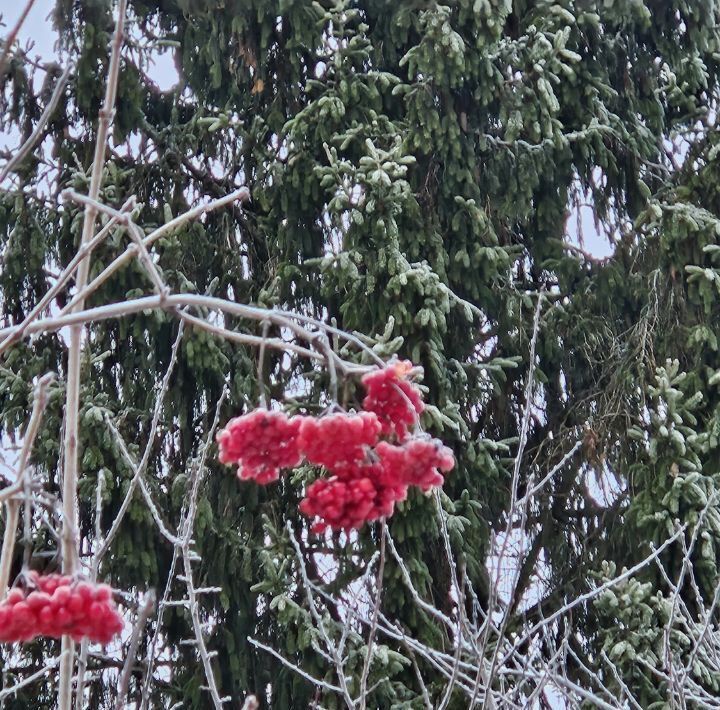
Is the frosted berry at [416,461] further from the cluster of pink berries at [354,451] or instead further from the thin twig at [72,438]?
the thin twig at [72,438]

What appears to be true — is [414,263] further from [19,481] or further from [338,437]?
[19,481]

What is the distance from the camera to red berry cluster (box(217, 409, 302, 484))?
1.64m

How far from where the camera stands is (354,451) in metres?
1.61

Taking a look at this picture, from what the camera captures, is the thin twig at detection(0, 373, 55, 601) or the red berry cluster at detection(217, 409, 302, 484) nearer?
the thin twig at detection(0, 373, 55, 601)

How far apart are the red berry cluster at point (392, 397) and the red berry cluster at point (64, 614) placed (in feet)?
1.33

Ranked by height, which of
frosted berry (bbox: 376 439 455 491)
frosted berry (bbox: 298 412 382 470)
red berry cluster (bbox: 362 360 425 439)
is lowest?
frosted berry (bbox: 376 439 455 491)

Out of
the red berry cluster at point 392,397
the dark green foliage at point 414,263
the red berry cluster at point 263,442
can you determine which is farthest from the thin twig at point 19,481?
the dark green foliage at point 414,263

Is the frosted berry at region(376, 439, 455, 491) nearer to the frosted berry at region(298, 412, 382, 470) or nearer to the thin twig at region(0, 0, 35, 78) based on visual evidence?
the frosted berry at region(298, 412, 382, 470)

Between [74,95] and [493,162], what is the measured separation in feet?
6.90

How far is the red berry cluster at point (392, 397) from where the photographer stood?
1.63m

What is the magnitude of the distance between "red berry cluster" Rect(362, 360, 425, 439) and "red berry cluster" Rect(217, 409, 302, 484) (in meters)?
0.10

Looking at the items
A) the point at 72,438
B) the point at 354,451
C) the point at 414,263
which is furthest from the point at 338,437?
the point at 414,263

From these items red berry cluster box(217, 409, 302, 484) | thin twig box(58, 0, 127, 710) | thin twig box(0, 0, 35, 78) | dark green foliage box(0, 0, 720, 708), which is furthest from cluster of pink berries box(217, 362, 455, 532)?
dark green foliage box(0, 0, 720, 708)

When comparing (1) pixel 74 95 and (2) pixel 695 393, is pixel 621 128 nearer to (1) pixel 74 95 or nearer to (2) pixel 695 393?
(2) pixel 695 393
